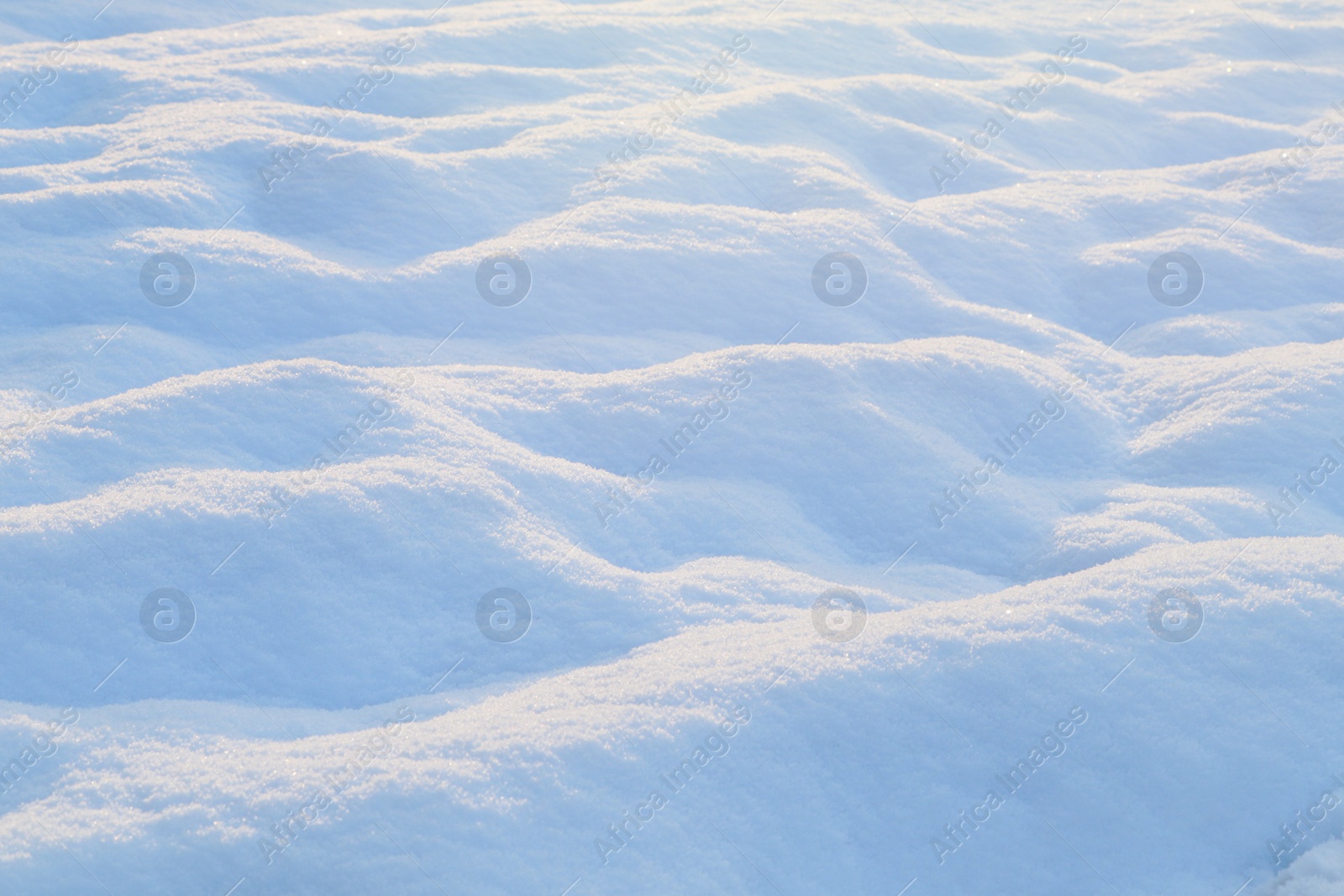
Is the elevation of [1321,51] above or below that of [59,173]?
below

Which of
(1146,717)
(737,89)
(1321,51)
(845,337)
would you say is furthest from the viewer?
(1321,51)

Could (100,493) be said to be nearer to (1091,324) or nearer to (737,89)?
(1091,324)

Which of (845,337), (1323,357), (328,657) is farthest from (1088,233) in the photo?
(328,657)

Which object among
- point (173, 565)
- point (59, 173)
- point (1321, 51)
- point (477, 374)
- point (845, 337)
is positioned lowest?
point (1321, 51)

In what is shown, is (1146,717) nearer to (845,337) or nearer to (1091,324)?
(845,337)

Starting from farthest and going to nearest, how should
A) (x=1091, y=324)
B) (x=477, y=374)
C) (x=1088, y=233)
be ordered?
(x=1088, y=233) → (x=1091, y=324) → (x=477, y=374)

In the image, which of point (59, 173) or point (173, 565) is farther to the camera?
point (59, 173)
